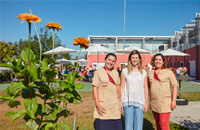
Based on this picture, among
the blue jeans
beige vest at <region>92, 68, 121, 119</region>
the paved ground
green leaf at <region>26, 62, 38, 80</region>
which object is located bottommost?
the paved ground

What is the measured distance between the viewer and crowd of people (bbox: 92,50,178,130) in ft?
9.66

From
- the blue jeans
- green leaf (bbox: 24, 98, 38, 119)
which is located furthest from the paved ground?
green leaf (bbox: 24, 98, 38, 119)

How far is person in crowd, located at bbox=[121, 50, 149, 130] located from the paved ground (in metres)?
2.21

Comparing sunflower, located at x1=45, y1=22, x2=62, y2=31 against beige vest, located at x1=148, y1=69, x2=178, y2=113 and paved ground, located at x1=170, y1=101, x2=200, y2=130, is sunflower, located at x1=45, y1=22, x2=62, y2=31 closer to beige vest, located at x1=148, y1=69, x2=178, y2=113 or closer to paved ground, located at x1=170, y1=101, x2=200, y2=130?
beige vest, located at x1=148, y1=69, x2=178, y2=113

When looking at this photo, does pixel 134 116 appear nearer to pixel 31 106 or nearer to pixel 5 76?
pixel 31 106

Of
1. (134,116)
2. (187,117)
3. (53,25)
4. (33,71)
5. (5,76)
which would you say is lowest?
(187,117)

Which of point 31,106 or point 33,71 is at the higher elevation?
point 33,71

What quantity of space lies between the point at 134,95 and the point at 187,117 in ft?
11.0

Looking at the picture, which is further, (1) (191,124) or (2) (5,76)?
(2) (5,76)

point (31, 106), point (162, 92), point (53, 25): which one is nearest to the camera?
point (31, 106)

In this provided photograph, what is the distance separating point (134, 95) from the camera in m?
2.97

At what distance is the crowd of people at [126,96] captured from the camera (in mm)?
2943

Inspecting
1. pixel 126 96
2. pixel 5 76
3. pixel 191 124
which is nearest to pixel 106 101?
pixel 126 96

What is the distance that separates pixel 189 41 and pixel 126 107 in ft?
82.5
